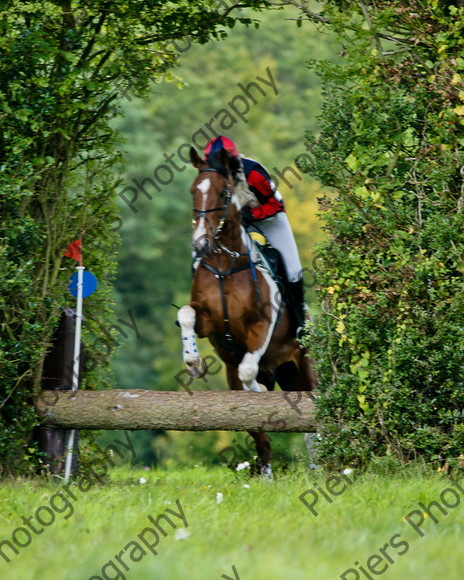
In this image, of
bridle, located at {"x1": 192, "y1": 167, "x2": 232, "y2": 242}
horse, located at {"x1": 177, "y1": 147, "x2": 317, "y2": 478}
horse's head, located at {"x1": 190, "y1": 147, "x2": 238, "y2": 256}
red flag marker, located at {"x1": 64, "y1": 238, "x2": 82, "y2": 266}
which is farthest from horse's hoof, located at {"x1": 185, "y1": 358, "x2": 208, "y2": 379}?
red flag marker, located at {"x1": 64, "y1": 238, "x2": 82, "y2": 266}

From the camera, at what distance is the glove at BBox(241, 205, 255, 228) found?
8172 mm

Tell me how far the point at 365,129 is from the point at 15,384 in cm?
361

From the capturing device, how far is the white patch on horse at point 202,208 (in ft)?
23.9

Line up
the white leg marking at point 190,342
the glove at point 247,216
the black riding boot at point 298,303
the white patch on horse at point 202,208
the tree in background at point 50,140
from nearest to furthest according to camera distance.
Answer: the tree in background at point 50,140 < the white patch on horse at point 202,208 < the white leg marking at point 190,342 < the glove at point 247,216 < the black riding boot at point 298,303

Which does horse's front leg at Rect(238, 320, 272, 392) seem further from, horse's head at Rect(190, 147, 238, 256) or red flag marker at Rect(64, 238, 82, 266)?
red flag marker at Rect(64, 238, 82, 266)

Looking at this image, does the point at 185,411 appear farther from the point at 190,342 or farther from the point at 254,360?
the point at 254,360

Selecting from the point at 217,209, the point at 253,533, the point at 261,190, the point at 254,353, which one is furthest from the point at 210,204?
the point at 253,533

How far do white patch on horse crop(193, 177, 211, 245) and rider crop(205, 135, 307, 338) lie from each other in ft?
2.07

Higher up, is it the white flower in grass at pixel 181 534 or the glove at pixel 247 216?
the glove at pixel 247 216

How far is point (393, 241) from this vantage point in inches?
247

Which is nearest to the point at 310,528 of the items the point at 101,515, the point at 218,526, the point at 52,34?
the point at 218,526

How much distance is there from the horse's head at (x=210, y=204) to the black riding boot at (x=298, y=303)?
4.18ft

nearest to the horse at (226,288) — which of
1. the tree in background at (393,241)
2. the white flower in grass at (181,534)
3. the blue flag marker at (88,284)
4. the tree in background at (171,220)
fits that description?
the blue flag marker at (88,284)

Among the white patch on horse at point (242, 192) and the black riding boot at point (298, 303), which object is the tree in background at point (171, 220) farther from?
the white patch on horse at point (242, 192)
